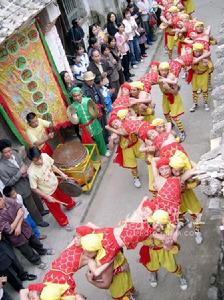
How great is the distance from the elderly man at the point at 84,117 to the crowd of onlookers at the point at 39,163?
0.55 meters

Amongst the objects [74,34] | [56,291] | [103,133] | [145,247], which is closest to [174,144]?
[145,247]

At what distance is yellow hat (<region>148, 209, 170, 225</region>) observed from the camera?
493cm

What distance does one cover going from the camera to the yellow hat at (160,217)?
4.93 meters

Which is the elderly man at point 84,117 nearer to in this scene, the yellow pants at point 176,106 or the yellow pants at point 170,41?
the yellow pants at point 176,106

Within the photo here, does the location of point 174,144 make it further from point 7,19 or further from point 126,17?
point 126,17

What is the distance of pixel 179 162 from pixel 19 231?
2.50 metres

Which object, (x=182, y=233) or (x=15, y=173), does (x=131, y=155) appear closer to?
(x=182, y=233)

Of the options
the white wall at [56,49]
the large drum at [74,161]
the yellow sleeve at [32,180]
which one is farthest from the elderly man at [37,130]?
the white wall at [56,49]

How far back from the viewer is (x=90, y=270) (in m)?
4.93

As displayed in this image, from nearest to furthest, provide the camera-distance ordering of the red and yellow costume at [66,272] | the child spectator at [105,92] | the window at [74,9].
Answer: the red and yellow costume at [66,272], the child spectator at [105,92], the window at [74,9]

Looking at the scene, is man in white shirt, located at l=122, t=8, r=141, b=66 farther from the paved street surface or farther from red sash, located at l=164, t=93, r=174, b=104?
red sash, located at l=164, t=93, r=174, b=104

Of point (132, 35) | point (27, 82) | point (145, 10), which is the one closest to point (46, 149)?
point (27, 82)

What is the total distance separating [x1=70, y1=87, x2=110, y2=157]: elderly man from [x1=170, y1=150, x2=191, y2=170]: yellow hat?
2.92 meters

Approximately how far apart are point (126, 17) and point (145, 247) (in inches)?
317
